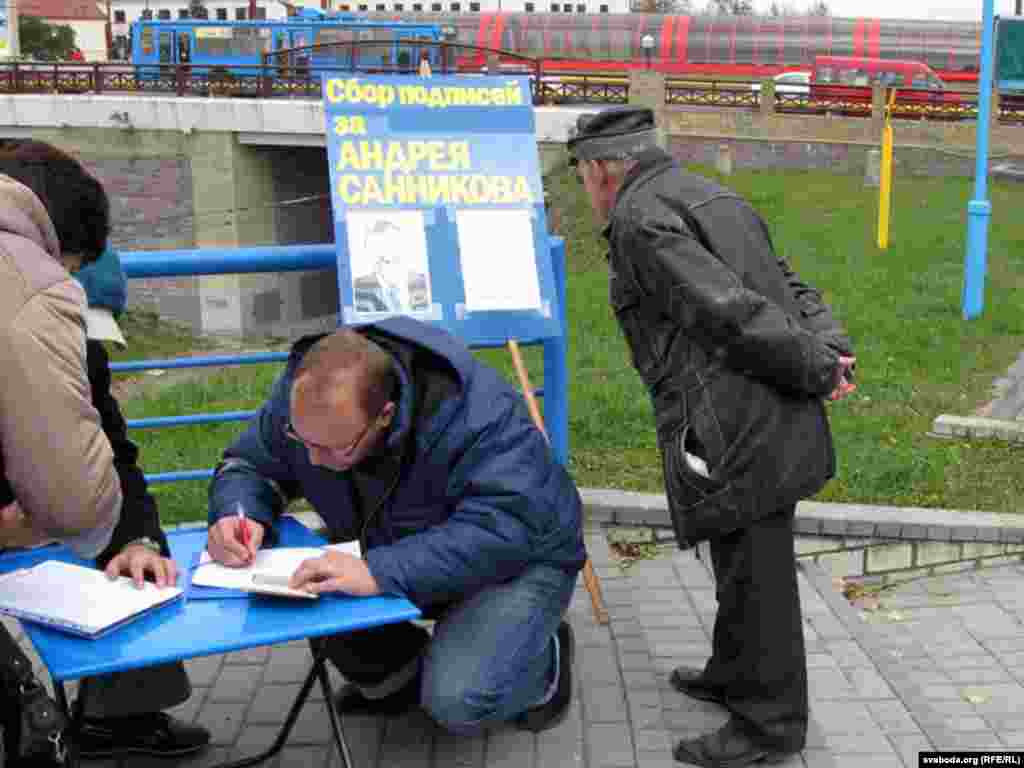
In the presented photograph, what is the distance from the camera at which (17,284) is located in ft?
7.82

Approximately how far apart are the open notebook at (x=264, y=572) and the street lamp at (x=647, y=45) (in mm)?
37190

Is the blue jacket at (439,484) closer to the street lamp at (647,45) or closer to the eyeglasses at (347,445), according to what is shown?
the eyeglasses at (347,445)

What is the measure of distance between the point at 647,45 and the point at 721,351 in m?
37.4

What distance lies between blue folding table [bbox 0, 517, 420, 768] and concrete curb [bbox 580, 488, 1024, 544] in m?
2.65

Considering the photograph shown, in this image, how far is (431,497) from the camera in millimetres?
3373

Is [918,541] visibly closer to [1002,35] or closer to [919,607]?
[919,607]

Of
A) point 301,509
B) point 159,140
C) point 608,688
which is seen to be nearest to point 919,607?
point 608,688

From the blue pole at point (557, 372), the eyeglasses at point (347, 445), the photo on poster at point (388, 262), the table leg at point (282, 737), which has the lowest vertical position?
the table leg at point (282, 737)

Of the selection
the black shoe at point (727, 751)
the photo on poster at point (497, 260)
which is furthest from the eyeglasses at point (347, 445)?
the photo on poster at point (497, 260)

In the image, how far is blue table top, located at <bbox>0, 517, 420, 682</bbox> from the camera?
8.55 feet

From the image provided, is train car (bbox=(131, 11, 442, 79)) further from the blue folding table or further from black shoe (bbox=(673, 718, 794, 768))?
the blue folding table

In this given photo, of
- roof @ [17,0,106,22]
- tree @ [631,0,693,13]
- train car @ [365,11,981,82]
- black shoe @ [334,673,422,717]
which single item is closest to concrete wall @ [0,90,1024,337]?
train car @ [365,11,981,82]

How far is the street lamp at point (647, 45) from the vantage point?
39.0m

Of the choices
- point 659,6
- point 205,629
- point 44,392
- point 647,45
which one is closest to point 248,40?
point 647,45
